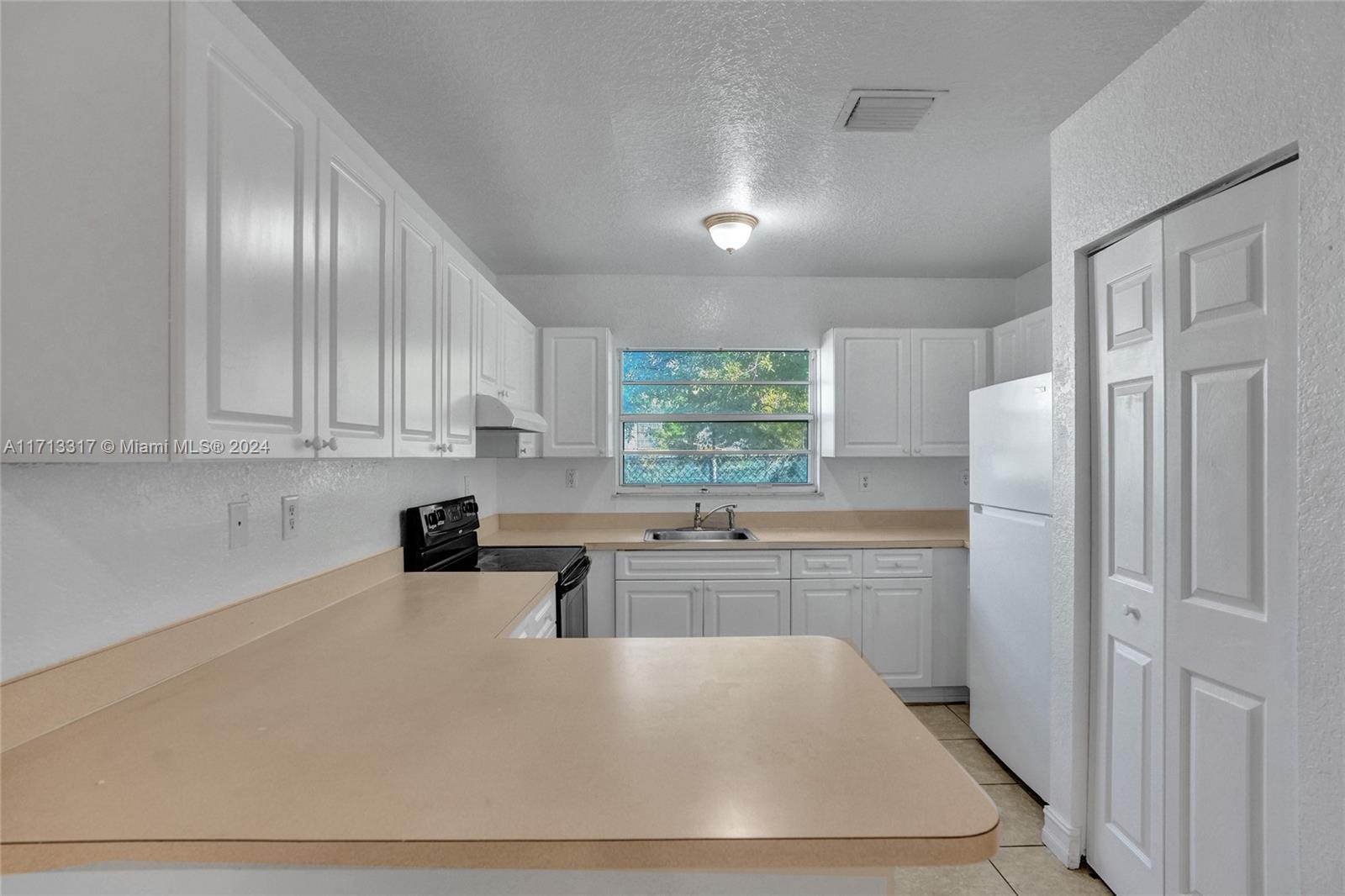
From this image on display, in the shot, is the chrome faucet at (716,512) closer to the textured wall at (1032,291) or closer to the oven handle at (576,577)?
the oven handle at (576,577)

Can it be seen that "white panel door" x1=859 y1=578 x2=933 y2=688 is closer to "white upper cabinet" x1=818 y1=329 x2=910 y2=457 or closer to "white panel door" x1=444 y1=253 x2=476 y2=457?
"white upper cabinet" x1=818 y1=329 x2=910 y2=457

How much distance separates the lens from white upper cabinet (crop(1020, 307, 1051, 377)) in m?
3.05

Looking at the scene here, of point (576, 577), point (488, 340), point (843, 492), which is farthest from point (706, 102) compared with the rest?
point (843, 492)

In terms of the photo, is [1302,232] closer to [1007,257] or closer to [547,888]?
[547,888]

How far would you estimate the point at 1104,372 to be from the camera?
75.5 inches

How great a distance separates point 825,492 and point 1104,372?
7.00 ft

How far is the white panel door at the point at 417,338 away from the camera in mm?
1731

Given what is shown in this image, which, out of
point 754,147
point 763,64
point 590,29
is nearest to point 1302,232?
point 763,64

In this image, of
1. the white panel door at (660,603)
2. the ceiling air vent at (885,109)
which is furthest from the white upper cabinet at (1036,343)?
the white panel door at (660,603)

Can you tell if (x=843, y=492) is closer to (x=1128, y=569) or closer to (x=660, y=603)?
(x=660, y=603)

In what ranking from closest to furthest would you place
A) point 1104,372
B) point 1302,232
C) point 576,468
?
point 1302,232, point 1104,372, point 576,468

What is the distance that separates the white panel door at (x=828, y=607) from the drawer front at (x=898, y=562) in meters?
0.12

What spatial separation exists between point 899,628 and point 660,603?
52.9 inches

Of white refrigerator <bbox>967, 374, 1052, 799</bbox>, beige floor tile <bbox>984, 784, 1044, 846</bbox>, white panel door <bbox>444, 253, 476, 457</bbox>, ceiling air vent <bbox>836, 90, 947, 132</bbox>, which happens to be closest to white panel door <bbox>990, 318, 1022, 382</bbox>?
white refrigerator <bbox>967, 374, 1052, 799</bbox>
